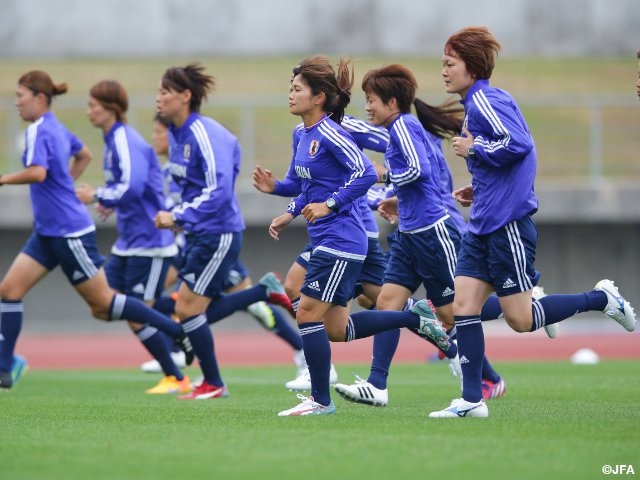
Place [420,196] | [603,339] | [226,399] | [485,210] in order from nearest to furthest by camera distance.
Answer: [485,210] < [420,196] < [226,399] < [603,339]

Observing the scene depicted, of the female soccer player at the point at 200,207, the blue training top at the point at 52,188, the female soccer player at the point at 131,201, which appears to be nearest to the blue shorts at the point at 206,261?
the female soccer player at the point at 200,207

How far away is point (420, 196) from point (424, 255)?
0.40 m

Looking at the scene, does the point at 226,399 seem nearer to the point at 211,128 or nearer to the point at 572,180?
the point at 211,128

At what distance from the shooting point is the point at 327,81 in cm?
746

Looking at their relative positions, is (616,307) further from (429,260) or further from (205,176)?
(205,176)

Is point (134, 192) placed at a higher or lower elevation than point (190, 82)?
lower

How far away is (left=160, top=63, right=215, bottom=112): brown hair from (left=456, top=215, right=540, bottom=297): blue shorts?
3067 mm

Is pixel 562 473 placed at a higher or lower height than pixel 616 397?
higher

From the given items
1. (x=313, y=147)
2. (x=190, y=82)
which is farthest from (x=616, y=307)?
(x=190, y=82)

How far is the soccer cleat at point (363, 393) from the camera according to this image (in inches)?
303

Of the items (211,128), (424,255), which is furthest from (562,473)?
(211,128)

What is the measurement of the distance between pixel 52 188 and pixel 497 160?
4.37 meters

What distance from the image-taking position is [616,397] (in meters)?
8.71

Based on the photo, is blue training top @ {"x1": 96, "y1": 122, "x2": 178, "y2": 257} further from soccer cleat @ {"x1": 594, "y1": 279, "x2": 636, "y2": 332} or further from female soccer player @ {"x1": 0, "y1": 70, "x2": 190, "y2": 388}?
soccer cleat @ {"x1": 594, "y1": 279, "x2": 636, "y2": 332}
